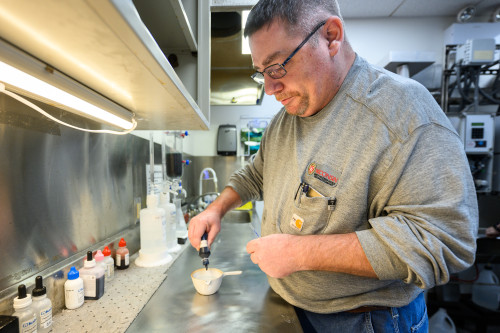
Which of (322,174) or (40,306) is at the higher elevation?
(322,174)

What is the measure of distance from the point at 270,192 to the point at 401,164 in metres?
0.47

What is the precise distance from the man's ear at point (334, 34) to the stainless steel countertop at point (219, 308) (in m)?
0.87

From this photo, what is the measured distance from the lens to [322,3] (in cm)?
85

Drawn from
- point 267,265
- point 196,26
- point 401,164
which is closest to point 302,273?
point 267,265

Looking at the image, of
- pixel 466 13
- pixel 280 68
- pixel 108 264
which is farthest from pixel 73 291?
pixel 466 13

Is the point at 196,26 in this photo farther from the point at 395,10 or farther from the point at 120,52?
the point at 395,10

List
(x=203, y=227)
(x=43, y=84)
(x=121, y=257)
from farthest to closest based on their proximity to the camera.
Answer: (x=121, y=257) < (x=203, y=227) < (x=43, y=84)

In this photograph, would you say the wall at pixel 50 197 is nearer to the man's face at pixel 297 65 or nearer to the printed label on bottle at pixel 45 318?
the printed label on bottle at pixel 45 318

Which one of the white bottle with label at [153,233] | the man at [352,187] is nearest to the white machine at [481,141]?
the man at [352,187]

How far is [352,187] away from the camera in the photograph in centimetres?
75

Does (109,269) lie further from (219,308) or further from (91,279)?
(219,308)

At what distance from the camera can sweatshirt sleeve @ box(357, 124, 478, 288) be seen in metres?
0.62

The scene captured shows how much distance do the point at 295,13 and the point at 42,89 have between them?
730 mm

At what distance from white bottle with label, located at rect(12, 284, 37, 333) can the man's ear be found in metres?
1.10
